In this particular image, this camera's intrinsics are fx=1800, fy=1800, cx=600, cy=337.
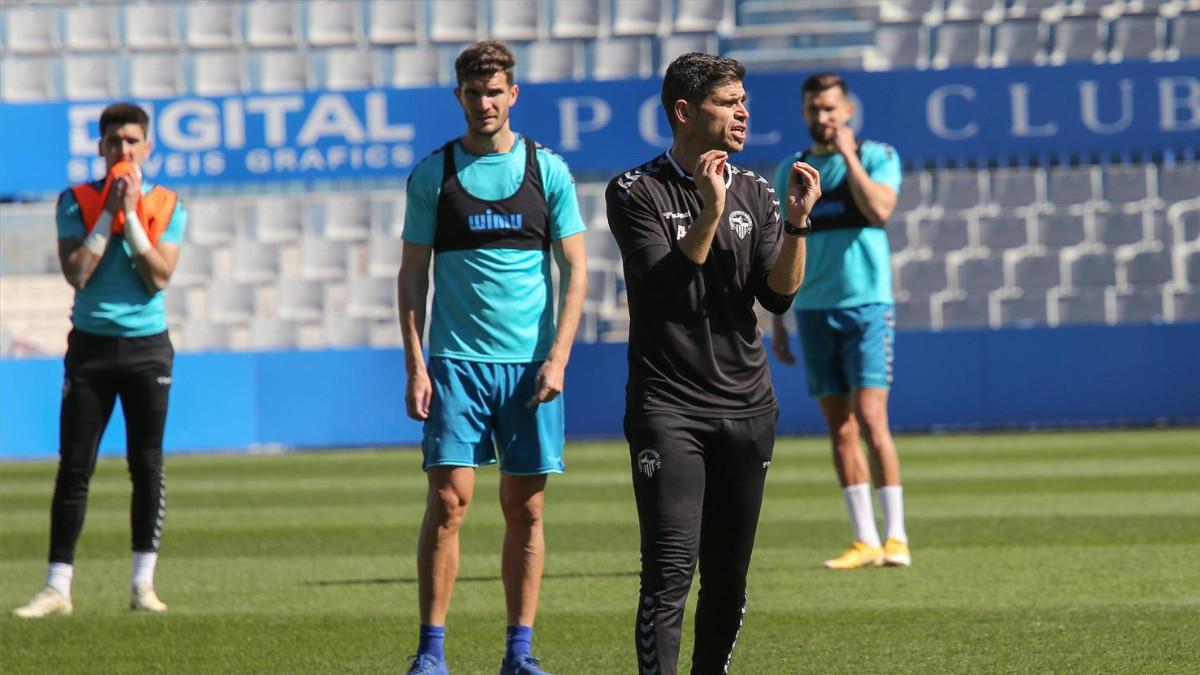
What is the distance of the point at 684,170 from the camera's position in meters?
Answer: 4.39

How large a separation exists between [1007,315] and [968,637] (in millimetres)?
15594

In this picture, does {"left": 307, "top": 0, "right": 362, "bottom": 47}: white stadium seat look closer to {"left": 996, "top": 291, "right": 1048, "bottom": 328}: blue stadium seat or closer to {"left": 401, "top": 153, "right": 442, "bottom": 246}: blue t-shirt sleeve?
{"left": 996, "top": 291, "right": 1048, "bottom": 328}: blue stadium seat

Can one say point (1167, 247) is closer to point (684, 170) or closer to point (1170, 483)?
point (1170, 483)

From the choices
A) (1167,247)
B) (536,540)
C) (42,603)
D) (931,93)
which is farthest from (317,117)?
(536,540)

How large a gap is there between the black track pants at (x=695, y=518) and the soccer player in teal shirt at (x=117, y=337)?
3213 millimetres

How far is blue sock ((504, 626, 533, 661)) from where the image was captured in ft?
17.6

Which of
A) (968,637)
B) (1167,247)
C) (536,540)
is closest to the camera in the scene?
(536,540)

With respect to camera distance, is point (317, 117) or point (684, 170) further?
point (317, 117)

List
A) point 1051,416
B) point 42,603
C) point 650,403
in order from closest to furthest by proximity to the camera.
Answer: point 650,403 → point 42,603 → point 1051,416

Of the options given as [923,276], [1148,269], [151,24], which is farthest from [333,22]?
[1148,269]

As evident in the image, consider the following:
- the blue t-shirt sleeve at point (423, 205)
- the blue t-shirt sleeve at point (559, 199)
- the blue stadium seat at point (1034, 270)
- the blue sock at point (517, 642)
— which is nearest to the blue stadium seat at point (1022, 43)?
A: the blue stadium seat at point (1034, 270)

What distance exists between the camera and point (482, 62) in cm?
530

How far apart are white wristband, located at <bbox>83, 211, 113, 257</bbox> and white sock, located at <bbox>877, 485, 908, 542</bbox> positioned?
346cm

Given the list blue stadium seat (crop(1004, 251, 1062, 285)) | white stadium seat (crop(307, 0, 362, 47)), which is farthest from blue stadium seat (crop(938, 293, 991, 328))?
white stadium seat (crop(307, 0, 362, 47))
